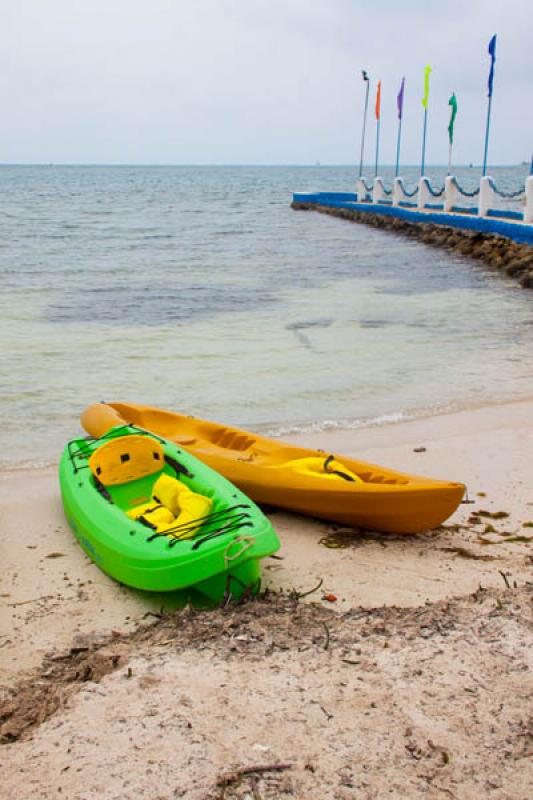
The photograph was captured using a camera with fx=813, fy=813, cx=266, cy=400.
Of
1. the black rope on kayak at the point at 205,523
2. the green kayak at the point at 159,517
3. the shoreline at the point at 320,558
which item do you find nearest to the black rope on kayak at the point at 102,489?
the green kayak at the point at 159,517

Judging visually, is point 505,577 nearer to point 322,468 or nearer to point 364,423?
point 322,468

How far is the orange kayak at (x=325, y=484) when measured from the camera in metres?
4.71

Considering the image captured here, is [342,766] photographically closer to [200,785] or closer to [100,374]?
[200,785]

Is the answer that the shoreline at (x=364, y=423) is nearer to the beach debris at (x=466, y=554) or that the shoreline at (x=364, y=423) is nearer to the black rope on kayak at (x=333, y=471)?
the black rope on kayak at (x=333, y=471)

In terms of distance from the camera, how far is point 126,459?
5.21 m

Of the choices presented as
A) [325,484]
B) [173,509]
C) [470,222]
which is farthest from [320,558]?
[470,222]

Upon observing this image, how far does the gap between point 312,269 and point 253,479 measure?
15515 millimetres

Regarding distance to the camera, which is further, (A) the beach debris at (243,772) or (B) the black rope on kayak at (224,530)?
(B) the black rope on kayak at (224,530)

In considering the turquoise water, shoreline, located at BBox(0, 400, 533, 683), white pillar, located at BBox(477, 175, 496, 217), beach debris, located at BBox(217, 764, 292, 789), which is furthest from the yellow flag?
beach debris, located at BBox(217, 764, 292, 789)

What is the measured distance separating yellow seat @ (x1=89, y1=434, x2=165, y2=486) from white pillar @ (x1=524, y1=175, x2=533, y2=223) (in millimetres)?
15075

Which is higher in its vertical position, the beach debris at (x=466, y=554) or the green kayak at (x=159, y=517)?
the green kayak at (x=159, y=517)

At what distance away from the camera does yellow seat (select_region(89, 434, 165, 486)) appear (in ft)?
16.9

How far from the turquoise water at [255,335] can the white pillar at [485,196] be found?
5.32 ft

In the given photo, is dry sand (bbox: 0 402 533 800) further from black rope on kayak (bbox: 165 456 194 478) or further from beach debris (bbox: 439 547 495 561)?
black rope on kayak (bbox: 165 456 194 478)
